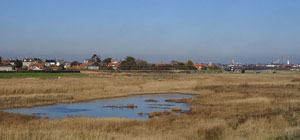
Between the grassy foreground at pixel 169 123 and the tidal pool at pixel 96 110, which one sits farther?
the tidal pool at pixel 96 110

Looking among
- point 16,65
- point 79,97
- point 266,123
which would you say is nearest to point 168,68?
point 16,65

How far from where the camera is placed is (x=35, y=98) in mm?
32688

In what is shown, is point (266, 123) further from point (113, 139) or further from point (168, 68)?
point (168, 68)

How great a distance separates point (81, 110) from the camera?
91.9ft

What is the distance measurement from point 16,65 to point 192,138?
143913 millimetres

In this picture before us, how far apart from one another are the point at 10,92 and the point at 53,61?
15127 centimetres

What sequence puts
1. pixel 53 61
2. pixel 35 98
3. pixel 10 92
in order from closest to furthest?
1. pixel 35 98
2. pixel 10 92
3. pixel 53 61

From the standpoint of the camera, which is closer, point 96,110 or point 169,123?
point 169,123

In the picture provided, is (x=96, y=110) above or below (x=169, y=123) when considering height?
below

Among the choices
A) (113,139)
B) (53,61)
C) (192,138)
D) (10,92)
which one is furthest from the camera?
(53,61)

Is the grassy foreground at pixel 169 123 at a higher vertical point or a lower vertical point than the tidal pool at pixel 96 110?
higher

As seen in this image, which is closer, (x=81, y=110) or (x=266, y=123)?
(x=266, y=123)

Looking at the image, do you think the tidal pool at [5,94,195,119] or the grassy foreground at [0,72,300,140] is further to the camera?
the tidal pool at [5,94,195,119]

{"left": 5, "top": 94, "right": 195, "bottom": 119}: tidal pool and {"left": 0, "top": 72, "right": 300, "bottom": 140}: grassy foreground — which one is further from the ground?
{"left": 0, "top": 72, "right": 300, "bottom": 140}: grassy foreground
